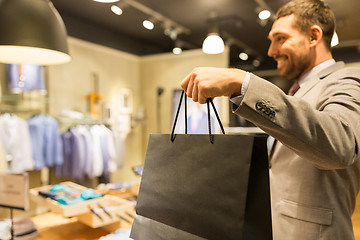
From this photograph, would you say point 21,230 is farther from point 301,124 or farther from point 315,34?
point 315,34

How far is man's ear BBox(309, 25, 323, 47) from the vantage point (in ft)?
3.57

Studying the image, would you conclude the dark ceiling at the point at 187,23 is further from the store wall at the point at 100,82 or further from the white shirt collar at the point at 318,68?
the white shirt collar at the point at 318,68

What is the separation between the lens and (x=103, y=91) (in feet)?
16.7

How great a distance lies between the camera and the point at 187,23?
16.8 ft

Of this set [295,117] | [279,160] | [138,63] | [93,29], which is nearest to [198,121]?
[138,63]

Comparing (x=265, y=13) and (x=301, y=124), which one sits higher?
(x=265, y=13)

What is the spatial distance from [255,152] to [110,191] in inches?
72.3

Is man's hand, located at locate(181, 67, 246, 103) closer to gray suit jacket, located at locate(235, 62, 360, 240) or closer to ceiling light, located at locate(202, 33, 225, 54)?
gray suit jacket, located at locate(235, 62, 360, 240)

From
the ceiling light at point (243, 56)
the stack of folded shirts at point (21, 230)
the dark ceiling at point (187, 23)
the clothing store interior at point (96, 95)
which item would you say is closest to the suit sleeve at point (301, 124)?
the clothing store interior at point (96, 95)

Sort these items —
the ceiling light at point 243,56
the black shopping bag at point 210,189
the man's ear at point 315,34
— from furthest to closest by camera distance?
1. the ceiling light at point 243,56
2. the man's ear at point 315,34
3. the black shopping bag at point 210,189

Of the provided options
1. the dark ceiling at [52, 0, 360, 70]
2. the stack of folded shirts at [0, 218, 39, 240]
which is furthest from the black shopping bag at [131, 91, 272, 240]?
the dark ceiling at [52, 0, 360, 70]

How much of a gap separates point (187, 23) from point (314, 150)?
192 inches

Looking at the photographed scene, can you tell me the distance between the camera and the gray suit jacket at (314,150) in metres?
0.62

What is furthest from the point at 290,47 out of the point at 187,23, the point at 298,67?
the point at 187,23
